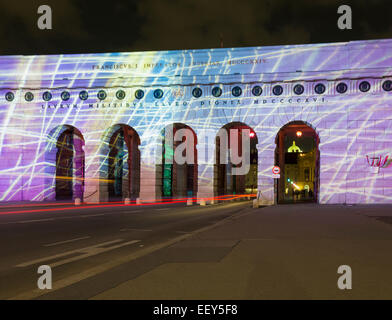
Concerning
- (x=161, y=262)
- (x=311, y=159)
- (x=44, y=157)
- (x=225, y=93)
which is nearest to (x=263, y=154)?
(x=225, y=93)

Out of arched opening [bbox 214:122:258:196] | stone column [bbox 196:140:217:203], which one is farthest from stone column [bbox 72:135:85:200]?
stone column [bbox 196:140:217:203]

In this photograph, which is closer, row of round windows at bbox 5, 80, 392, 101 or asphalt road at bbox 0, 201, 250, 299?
asphalt road at bbox 0, 201, 250, 299

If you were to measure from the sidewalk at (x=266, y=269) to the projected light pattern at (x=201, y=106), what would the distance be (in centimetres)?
2358

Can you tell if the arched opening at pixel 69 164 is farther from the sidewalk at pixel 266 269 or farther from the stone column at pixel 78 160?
the sidewalk at pixel 266 269

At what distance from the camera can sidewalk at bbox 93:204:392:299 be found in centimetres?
583

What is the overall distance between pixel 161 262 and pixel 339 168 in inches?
1153

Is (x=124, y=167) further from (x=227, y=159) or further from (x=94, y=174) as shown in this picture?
(x=94, y=174)

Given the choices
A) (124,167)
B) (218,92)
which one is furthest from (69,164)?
(218,92)

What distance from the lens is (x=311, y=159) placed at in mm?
126562

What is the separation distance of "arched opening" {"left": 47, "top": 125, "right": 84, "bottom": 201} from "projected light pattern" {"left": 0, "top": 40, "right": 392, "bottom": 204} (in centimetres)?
521

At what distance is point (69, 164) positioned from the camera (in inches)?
2036

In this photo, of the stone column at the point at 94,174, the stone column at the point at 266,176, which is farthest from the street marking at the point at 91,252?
the stone column at the point at 94,174

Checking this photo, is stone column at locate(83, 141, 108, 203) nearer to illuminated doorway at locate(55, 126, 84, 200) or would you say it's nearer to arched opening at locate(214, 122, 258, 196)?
illuminated doorway at locate(55, 126, 84, 200)
